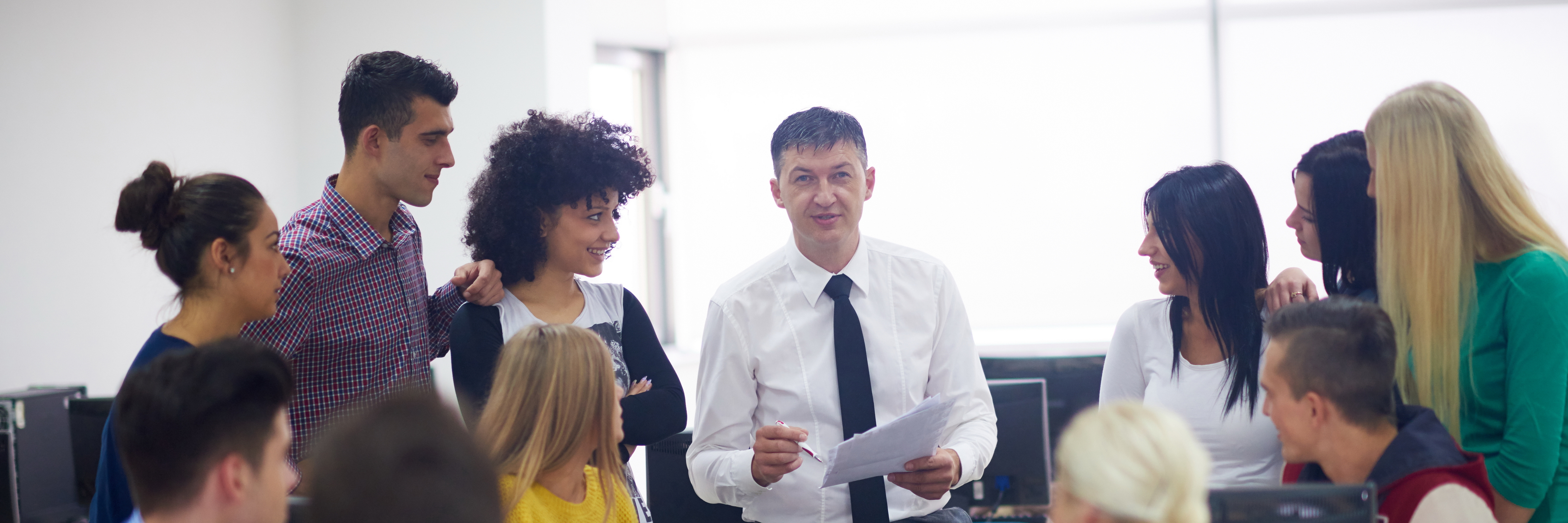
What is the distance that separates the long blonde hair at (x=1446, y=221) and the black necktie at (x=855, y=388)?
1033mm

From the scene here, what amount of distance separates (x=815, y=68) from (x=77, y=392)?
3530 mm

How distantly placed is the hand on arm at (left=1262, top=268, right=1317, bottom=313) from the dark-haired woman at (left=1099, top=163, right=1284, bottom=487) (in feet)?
0.13

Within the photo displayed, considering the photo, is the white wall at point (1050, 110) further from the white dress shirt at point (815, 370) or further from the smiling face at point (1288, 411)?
the smiling face at point (1288, 411)

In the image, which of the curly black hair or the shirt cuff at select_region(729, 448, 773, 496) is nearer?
the shirt cuff at select_region(729, 448, 773, 496)

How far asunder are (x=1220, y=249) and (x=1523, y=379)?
56cm

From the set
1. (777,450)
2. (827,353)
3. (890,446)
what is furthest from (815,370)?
(890,446)

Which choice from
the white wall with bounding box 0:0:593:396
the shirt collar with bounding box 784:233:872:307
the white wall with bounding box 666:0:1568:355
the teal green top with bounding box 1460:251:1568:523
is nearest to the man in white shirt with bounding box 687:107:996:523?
the shirt collar with bounding box 784:233:872:307

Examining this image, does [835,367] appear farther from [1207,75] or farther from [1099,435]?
[1207,75]

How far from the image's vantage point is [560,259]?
2186 mm

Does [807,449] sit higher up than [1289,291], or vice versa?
[1289,291]

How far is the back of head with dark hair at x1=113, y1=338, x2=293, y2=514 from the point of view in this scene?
125 cm

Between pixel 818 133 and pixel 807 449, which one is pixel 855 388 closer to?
pixel 807 449

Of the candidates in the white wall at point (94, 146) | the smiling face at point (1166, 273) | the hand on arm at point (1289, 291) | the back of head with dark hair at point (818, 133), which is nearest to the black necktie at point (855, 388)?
the back of head with dark hair at point (818, 133)

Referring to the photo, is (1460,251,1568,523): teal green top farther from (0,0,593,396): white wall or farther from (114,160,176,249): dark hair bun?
(0,0,593,396): white wall
